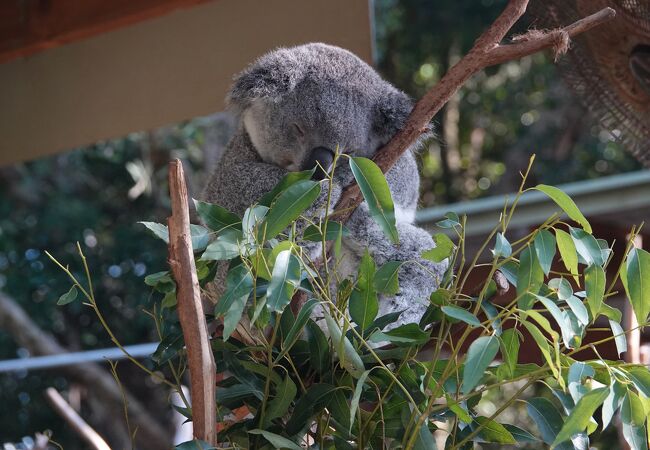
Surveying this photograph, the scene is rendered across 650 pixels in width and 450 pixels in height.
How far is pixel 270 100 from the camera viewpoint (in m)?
2.50

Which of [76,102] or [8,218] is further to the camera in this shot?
[8,218]

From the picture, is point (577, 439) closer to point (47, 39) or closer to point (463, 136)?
point (47, 39)

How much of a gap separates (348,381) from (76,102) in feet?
8.99

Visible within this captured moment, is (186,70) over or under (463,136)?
over

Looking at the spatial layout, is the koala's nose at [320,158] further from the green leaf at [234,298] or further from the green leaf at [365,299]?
the green leaf at [234,298]

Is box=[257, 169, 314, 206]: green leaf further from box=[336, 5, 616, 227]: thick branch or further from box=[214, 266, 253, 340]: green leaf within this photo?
box=[336, 5, 616, 227]: thick branch

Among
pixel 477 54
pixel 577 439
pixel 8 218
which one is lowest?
pixel 8 218

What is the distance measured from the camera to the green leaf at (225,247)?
4.34 ft

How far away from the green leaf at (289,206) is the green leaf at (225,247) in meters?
0.05

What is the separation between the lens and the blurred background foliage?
771 centimetres

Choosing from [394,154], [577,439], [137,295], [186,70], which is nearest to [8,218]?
[137,295]

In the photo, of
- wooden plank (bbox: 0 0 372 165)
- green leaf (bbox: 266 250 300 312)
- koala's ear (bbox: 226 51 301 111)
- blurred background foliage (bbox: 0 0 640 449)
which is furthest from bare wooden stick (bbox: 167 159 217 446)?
blurred background foliage (bbox: 0 0 640 449)

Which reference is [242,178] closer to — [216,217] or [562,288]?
[216,217]

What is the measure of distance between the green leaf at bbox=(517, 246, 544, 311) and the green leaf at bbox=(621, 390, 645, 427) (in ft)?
0.67
